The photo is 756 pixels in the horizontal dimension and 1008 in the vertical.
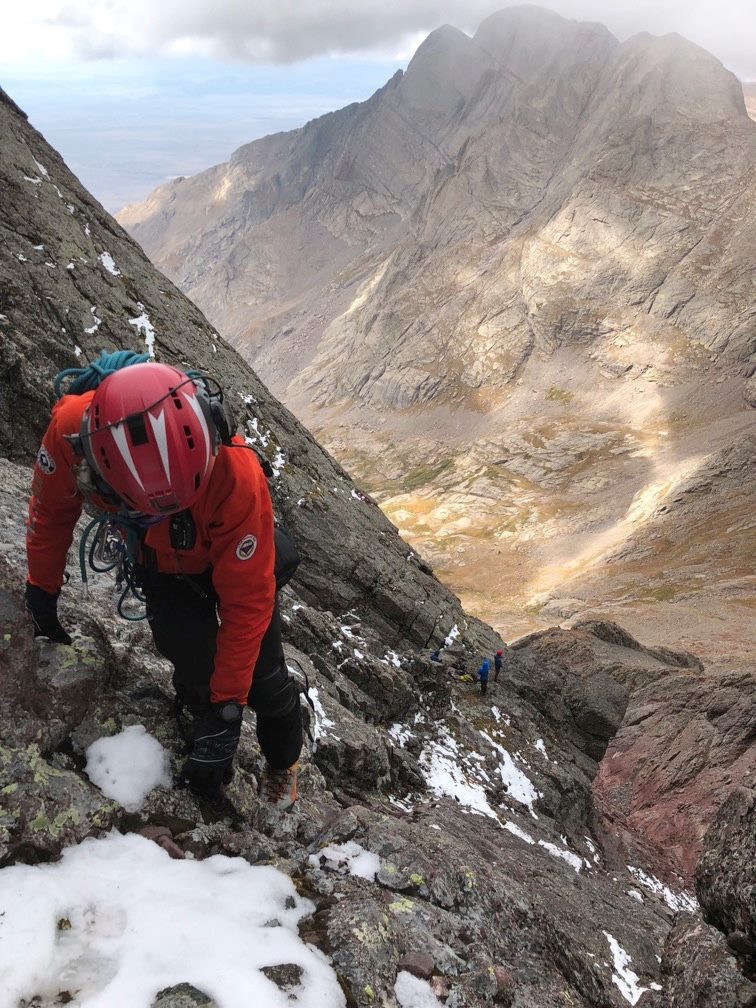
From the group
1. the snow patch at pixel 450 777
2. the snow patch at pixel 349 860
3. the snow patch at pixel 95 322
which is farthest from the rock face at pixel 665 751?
the snow patch at pixel 95 322

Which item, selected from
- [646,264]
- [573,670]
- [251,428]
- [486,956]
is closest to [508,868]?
[486,956]

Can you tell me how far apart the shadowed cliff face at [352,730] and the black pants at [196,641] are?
2.98 feet

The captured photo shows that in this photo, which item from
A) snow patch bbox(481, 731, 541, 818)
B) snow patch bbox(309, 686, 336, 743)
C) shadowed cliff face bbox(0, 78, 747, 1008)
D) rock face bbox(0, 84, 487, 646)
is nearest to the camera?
shadowed cliff face bbox(0, 78, 747, 1008)

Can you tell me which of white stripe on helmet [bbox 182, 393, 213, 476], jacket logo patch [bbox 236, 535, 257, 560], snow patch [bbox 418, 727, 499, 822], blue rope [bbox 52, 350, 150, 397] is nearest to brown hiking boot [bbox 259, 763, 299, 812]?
jacket logo patch [bbox 236, 535, 257, 560]

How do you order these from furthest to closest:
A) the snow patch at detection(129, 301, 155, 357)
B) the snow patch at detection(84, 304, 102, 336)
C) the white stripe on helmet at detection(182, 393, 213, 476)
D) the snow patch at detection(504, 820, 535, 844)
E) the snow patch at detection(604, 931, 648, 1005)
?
the snow patch at detection(129, 301, 155, 357) < the snow patch at detection(84, 304, 102, 336) < the snow patch at detection(504, 820, 535, 844) < the snow patch at detection(604, 931, 648, 1005) < the white stripe on helmet at detection(182, 393, 213, 476)

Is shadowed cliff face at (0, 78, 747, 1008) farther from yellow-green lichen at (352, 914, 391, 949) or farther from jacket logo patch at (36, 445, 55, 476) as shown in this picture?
jacket logo patch at (36, 445, 55, 476)

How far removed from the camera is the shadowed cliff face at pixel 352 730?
226 inches

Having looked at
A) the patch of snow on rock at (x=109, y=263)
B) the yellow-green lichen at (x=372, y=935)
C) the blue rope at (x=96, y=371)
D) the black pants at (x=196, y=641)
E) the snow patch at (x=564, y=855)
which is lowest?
the snow patch at (x=564, y=855)

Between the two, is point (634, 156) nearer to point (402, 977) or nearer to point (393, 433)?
point (393, 433)

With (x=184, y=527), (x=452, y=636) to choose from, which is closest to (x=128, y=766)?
(x=184, y=527)

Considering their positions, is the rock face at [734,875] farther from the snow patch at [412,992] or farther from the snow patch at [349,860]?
the snow patch at [349,860]

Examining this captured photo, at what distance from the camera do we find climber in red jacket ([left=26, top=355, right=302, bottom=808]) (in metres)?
4.53

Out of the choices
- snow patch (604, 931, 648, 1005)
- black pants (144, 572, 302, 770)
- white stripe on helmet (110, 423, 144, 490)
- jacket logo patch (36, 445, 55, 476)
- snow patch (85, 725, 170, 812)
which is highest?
white stripe on helmet (110, 423, 144, 490)

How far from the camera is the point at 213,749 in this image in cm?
580
